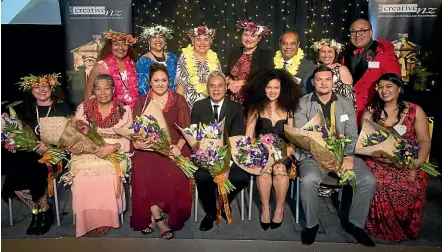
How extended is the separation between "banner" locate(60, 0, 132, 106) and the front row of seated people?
1.73m

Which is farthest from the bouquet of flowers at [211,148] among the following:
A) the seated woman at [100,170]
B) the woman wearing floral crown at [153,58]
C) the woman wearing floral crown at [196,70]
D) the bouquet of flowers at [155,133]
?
the woman wearing floral crown at [153,58]

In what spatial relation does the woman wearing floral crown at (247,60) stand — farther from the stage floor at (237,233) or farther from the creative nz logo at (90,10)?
the creative nz logo at (90,10)

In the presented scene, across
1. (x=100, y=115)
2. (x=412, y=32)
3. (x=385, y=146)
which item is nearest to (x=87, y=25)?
(x=100, y=115)

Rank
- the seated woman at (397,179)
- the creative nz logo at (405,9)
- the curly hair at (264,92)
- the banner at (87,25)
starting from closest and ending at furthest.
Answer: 1. the seated woman at (397,179)
2. the curly hair at (264,92)
3. the creative nz logo at (405,9)
4. the banner at (87,25)

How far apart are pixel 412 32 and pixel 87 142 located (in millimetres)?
3825

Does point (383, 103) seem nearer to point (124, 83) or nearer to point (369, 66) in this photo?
point (369, 66)

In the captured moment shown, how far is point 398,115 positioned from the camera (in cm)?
338

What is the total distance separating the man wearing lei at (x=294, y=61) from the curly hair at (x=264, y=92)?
1.22 feet

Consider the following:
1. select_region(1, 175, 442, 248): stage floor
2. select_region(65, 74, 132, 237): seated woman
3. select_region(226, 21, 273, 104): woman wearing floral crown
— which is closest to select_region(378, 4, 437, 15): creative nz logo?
select_region(226, 21, 273, 104): woman wearing floral crown

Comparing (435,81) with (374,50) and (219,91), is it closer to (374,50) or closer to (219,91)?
(374,50)

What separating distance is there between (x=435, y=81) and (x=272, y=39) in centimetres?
202

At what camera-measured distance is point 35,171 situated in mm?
3486

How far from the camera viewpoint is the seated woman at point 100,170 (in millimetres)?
3281

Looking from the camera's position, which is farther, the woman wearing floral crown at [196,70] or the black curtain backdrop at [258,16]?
the black curtain backdrop at [258,16]
